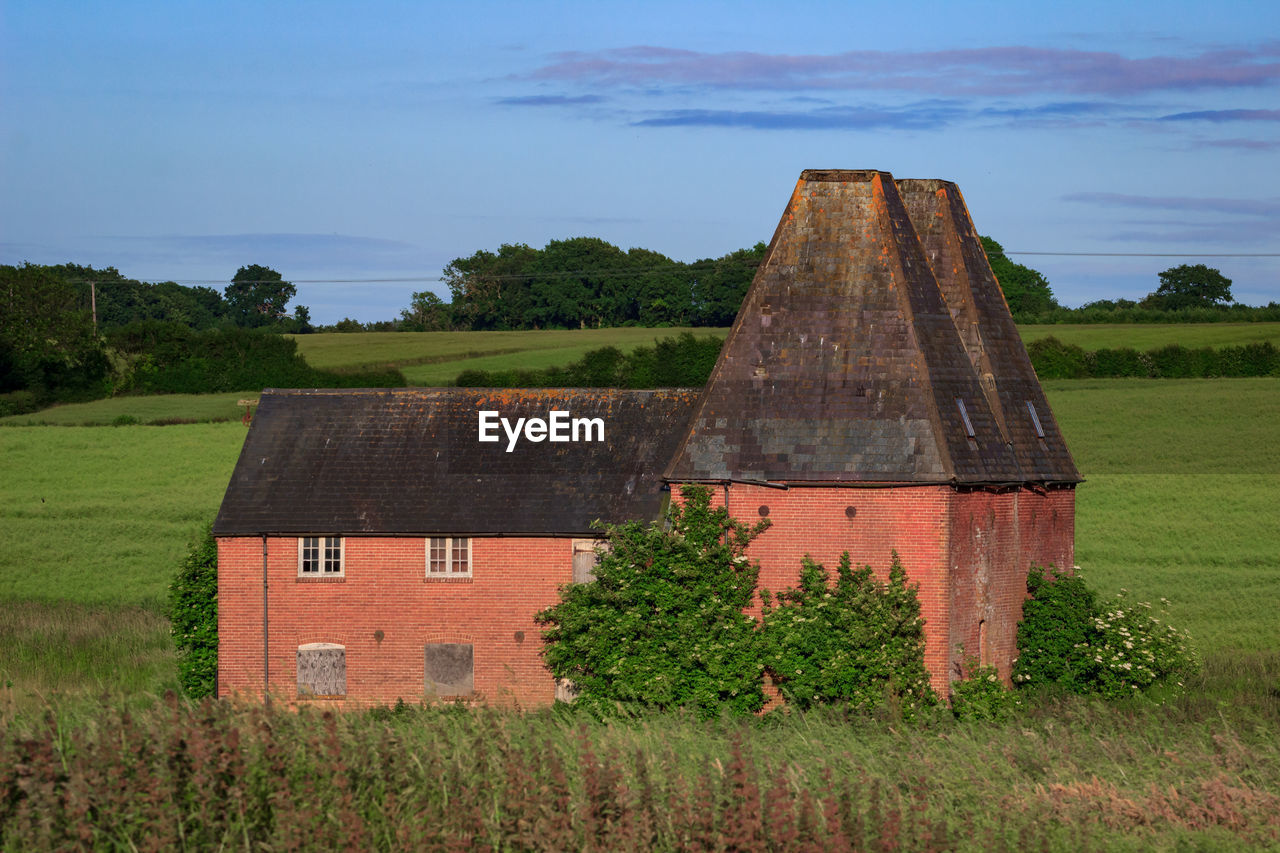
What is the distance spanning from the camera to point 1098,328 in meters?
95.4

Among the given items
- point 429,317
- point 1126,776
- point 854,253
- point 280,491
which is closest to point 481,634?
point 280,491

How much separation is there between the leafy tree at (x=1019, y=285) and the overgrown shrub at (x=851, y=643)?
288ft

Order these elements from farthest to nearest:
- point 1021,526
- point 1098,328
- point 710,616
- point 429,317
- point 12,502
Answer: point 429,317 → point 1098,328 → point 12,502 → point 1021,526 → point 710,616

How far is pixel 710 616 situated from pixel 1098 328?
77800 mm

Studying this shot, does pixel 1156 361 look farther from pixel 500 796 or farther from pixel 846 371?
pixel 500 796

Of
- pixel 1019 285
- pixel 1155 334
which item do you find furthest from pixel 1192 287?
pixel 1155 334

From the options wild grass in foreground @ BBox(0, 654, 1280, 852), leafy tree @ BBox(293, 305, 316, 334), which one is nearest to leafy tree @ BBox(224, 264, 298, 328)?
leafy tree @ BBox(293, 305, 316, 334)

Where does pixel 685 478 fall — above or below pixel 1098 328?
below

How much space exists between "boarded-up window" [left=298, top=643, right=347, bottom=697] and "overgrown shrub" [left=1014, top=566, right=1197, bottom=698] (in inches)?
541

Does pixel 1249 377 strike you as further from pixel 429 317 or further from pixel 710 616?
pixel 429 317

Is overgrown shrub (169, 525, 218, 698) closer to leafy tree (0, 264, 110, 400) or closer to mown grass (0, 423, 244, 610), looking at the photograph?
mown grass (0, 423, 244, 610)

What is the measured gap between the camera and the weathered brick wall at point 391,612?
28.4 metres

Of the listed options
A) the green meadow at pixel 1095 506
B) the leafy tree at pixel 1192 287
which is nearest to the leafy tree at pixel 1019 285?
the leafy tree at pixel 1192 287

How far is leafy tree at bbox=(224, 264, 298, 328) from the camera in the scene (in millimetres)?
148250
